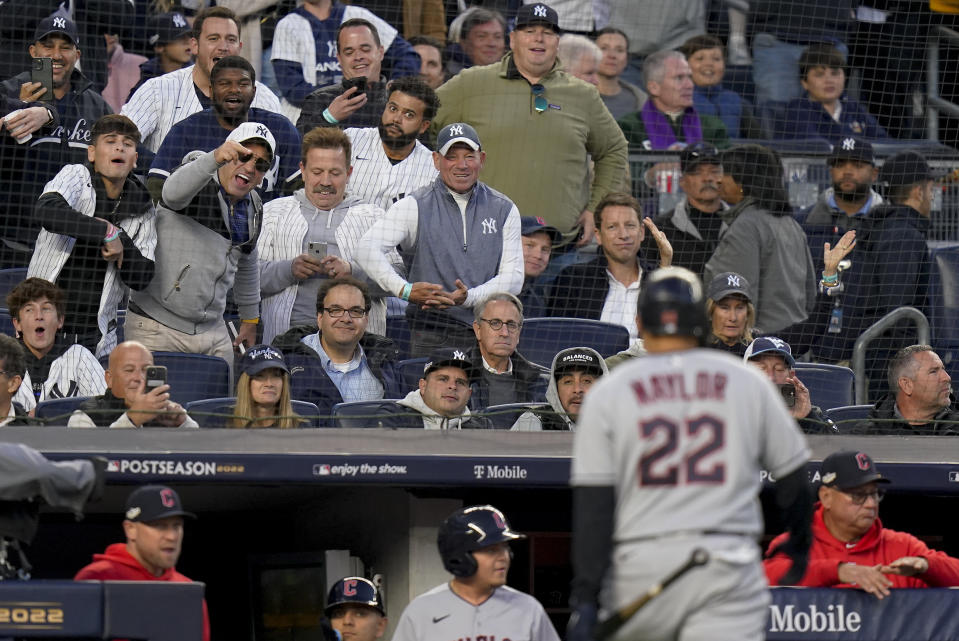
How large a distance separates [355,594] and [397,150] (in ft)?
9.90

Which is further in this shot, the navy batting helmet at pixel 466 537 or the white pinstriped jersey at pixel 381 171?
the white pinstriped jersey at pixel 381 171

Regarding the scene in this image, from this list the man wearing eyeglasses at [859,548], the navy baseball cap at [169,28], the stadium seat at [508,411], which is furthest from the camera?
the navy baseball cap at [169,28]

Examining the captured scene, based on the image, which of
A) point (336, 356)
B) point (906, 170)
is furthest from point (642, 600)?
point (906, 170)

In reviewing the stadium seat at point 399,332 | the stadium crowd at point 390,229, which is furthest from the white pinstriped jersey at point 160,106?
the stadium seat at point 399,332

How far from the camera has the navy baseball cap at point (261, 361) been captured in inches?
267

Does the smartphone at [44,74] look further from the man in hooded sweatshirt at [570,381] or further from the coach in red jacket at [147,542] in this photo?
the coach in red jacket at [147,542]

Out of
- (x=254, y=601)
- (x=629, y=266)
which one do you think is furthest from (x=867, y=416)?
(x=254, y=601)

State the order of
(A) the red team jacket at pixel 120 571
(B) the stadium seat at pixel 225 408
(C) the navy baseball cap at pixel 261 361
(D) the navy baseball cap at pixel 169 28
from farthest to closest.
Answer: (D) the navy baseball cap at pixel 169 28 → (B) the stadium seat at pixel 225 408 → (C) the navy baseball cap at pixel 261 361 → (A) the red team jacket at pixel 120 571

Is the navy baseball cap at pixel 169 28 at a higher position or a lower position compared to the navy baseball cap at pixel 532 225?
higher

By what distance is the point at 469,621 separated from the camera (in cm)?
600

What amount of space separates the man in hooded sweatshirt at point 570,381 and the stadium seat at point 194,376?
133 centimetres

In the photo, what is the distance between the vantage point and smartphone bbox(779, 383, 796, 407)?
7.20m

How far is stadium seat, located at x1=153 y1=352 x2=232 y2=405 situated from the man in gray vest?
2.96ft

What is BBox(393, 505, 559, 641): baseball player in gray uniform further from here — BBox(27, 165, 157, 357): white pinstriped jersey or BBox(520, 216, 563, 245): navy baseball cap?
BBox(520, 216, 563, 245): navy baseball cap
